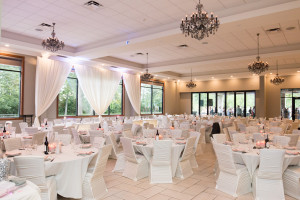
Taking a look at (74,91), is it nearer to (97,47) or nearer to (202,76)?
(97,47)

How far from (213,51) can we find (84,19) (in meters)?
6.40

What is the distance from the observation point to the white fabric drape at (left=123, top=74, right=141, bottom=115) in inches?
604

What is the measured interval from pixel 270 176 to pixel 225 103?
51.1 ft

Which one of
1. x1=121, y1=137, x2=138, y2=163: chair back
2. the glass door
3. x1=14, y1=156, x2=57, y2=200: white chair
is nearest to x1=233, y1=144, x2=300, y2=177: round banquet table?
x1=121, y1=137, x2=138, y2=163: chair back

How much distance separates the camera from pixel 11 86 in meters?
9.88

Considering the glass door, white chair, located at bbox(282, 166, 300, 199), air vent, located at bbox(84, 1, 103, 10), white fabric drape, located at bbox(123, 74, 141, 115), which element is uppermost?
air vent, located at bbox(84, 1, 103, 10)

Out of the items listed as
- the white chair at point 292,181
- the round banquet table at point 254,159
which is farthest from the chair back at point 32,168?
the white chair at point 292,181

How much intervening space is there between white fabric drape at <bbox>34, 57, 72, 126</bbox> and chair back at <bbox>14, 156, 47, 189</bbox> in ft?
24.0

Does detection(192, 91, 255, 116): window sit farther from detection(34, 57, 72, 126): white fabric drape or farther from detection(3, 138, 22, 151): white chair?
detection(3, 138, 22, 151): white chair

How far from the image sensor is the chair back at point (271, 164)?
Answer: 13.5 ft

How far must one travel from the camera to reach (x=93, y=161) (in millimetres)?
4617

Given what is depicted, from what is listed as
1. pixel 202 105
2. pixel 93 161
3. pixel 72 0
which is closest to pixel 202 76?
pixel 202 105

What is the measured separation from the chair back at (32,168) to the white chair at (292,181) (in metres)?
4.37

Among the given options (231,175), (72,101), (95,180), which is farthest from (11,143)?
(72,101)
